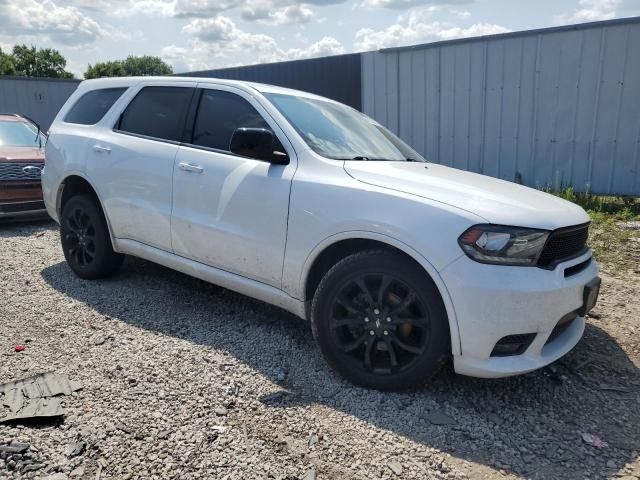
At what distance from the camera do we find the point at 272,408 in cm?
275

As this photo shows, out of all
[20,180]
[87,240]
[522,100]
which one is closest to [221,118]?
[87,240]

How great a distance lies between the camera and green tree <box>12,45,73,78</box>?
2756 inches

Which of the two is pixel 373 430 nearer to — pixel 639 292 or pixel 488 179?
pixel 488 179

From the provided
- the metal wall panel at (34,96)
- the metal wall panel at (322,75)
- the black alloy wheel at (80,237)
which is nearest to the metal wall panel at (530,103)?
the metal wall panel at (322,75)

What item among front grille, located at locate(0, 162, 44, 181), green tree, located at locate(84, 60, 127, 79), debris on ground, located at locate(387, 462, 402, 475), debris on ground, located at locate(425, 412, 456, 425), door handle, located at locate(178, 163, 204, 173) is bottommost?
debris on ground, located at locate(425, 412, 456, 425)

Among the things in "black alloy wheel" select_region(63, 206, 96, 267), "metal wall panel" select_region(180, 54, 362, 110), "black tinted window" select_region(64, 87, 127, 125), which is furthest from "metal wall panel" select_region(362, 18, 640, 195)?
"black alloy wheel" select_region(63, 206, 96, 267)

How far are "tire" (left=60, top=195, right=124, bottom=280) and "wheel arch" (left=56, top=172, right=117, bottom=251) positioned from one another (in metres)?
0.07

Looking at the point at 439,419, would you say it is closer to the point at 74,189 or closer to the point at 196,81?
the point at 196,81

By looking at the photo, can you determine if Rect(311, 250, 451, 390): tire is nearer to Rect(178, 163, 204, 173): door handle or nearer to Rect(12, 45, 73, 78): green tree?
Rect(178, 163, 204, 173): door handle

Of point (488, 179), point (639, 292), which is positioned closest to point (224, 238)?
point (488, 179)

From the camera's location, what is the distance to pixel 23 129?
8.16 m

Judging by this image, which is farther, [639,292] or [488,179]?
[639,292]

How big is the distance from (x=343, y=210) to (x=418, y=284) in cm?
60

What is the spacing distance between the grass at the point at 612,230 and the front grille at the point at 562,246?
2.56 m
